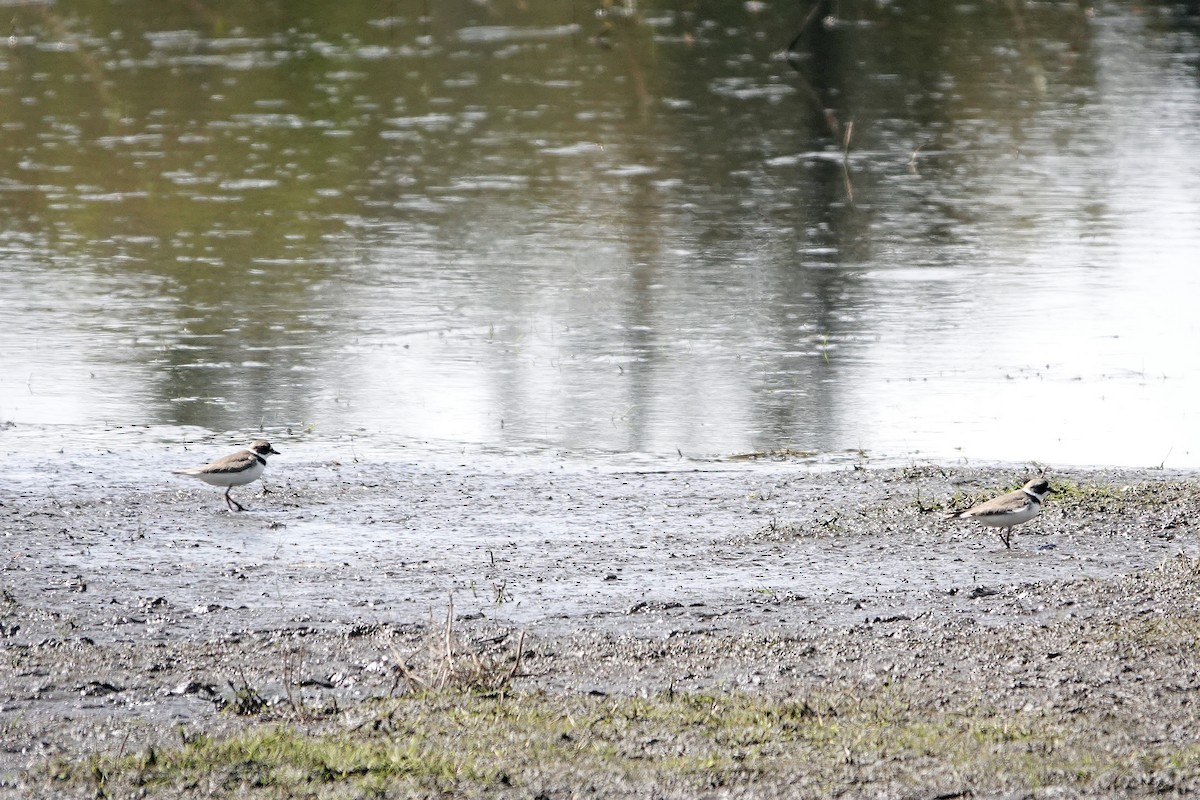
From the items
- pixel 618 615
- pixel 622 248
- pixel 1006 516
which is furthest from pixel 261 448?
pixel 622 248

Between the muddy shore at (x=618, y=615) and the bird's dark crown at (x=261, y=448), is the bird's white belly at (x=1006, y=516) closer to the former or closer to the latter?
the muddy shore at (x=618, y=615)

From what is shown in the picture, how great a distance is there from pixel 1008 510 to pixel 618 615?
2.11 meters

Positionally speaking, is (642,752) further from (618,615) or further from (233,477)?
(233,477)

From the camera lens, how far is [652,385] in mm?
12086

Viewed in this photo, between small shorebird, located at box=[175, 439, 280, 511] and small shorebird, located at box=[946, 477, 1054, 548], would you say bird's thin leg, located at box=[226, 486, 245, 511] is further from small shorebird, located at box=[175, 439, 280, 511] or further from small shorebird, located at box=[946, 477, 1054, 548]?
small shorebird, located at box=[946, 477, 1054, 548]

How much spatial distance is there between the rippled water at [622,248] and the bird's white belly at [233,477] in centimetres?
167

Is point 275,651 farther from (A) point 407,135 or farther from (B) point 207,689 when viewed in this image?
(A) point 407,135

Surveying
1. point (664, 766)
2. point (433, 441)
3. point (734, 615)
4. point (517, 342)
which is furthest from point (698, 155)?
point (664, 766)

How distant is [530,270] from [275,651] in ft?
30.0

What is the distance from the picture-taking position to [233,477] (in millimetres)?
9188

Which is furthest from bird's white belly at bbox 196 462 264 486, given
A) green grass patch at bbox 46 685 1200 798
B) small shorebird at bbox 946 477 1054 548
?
small shorebird at bbox 946 477 1054 548

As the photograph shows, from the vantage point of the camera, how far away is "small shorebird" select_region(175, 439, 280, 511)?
9.17 metres

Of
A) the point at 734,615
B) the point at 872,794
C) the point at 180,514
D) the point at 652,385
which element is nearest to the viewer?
the point at 872,794

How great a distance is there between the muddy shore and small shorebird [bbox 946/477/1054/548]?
0.13 meters
